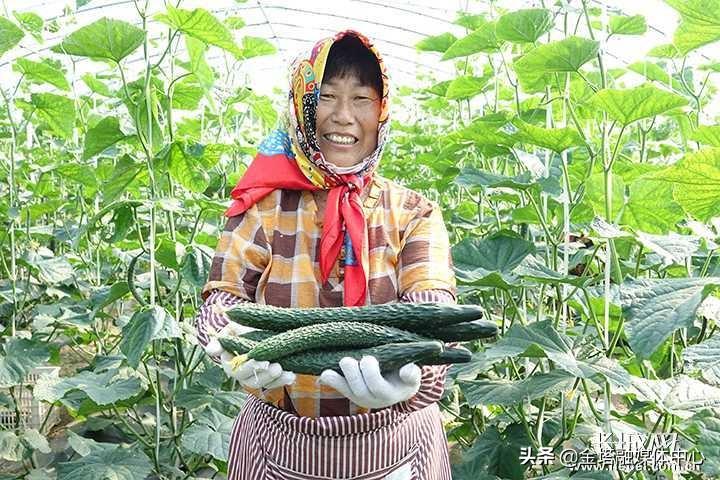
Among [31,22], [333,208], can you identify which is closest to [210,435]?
[333,208]

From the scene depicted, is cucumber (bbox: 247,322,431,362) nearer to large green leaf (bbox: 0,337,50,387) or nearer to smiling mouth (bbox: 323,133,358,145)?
smiling mouth (bbox: 323,133,358,145)

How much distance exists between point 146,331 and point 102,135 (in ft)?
2.34

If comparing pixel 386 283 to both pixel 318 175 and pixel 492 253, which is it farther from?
pixel 492 253

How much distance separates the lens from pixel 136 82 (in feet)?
8.54

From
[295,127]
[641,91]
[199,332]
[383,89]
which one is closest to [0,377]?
[199,332]

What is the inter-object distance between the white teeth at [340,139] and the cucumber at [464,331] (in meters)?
0.53

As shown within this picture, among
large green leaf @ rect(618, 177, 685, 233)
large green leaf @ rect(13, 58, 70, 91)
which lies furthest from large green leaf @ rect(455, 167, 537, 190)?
large green leaf @ rect(13, 58, 70, 91)

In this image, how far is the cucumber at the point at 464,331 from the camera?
1503 mm

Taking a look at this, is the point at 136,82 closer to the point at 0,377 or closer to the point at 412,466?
the point at 0,377

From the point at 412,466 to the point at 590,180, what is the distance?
0.93 metres

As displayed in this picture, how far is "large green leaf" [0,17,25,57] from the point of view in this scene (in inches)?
94.3

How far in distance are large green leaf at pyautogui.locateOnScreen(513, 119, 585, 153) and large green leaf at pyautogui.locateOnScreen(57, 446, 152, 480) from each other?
1.67 metres

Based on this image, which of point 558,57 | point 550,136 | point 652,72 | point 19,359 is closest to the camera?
point 558,57

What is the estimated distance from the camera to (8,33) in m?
2.41
